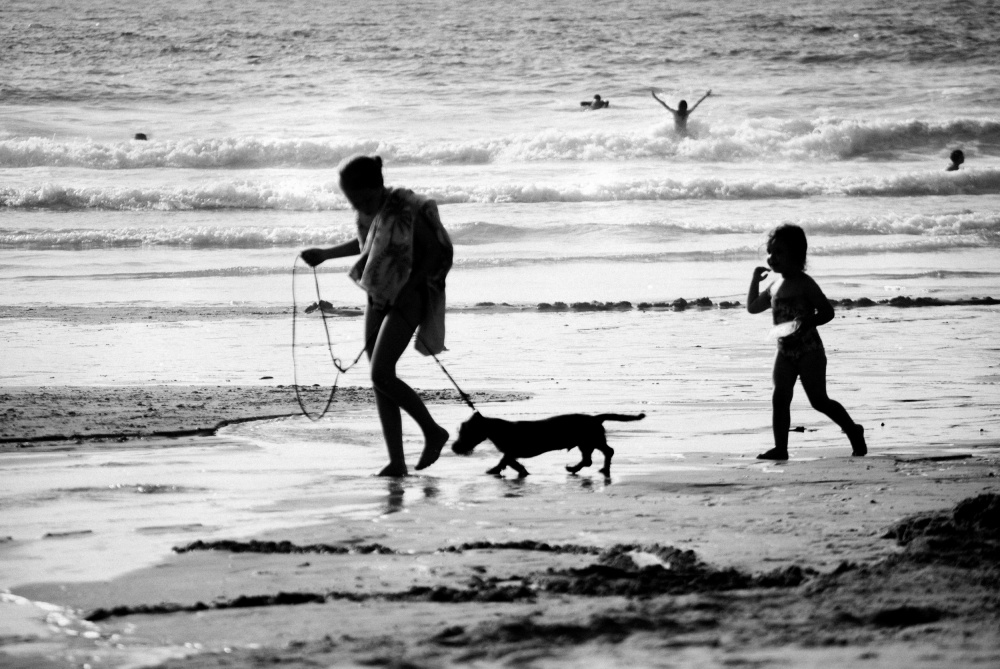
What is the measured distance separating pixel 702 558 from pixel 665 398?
157 inches

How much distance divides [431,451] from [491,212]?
Result: 57.4ft

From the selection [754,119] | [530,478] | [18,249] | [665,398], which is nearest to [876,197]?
[754,119]

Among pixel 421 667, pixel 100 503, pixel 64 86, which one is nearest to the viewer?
pixel 421 667

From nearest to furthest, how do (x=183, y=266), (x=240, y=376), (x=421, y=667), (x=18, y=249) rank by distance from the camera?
(x=421, y=667) → (x=240, y=376) → (x=183, y=266) → (x=18, y=249)

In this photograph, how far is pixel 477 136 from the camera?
3055cm

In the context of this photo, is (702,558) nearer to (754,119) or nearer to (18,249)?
(18,249)

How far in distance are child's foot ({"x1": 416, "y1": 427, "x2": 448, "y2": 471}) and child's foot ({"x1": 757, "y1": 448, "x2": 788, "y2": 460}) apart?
1.44 meters

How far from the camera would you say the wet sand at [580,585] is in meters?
2.70

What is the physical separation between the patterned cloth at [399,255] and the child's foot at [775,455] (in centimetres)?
Result: 156

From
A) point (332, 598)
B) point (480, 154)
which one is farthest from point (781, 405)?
point (480, 154)

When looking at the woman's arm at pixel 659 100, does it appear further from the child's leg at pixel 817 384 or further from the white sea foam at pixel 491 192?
the child's leg at pixel 817 384

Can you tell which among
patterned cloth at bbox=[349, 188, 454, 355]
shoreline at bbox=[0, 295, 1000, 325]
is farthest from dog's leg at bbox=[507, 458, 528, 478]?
shoreline at bbox=[0, 295, 1000, 325]

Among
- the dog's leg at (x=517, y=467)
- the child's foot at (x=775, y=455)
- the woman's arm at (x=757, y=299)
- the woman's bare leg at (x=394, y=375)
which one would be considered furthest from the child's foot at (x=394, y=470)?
the woman's arm at (x=757, y=299)

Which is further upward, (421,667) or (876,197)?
(876,197)
